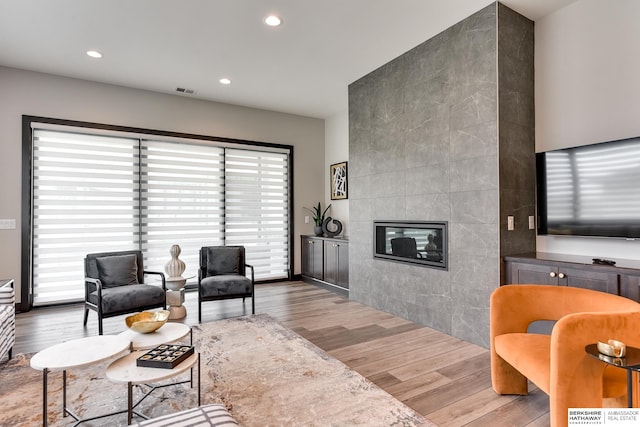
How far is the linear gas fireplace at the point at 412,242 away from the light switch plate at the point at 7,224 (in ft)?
14.5

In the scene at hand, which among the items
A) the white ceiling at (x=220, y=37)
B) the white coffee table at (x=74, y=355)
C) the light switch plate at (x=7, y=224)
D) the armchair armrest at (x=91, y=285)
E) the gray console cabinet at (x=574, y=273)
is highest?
the white ceiling at (x=220, y=37)

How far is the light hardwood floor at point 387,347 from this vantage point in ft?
6.98

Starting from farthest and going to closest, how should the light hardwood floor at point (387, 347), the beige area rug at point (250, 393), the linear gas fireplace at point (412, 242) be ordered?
the linear gas fireplace at point (412, 242) → the light hardwood floor at point (387, 347) → the beige area rug at point (250, 393)

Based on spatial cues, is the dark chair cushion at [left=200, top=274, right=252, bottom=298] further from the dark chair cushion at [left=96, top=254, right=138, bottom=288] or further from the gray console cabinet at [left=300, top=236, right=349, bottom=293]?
the gray console cabinet at [left=300, top=236, right=349, bottom=293]

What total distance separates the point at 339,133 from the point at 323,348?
4055 mm

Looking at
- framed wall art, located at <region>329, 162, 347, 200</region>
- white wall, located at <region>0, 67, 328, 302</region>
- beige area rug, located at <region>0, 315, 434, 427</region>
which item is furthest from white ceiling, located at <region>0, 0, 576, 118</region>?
beige area rug, located at <region>0, 315, 434, 427</region>

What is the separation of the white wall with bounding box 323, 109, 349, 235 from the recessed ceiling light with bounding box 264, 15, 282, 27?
109 inches

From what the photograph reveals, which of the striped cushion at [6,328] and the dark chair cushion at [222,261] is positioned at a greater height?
the dark chair cushion at [222,261]

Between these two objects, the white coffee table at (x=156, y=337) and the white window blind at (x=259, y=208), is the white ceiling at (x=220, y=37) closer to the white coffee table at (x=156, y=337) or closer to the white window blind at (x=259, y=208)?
the white window blind at (x=259, y=208)

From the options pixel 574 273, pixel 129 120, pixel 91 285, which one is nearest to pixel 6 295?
pixel 91 285

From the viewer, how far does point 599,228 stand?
8.82ft

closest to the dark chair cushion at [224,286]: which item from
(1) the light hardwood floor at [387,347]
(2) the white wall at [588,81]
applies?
(1) the light hardwood floor at [387,347]

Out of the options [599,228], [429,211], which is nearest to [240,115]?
[429,211]

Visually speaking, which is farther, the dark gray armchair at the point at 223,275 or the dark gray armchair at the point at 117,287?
the dark gray armchair at the point at 223,275
